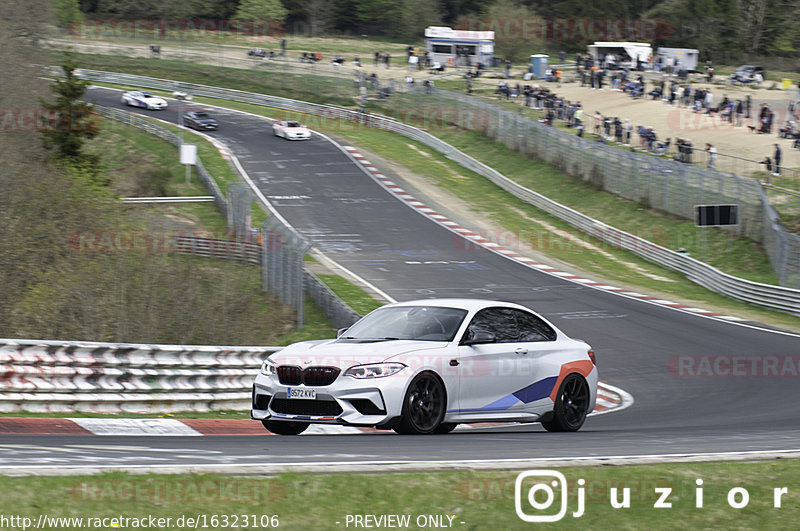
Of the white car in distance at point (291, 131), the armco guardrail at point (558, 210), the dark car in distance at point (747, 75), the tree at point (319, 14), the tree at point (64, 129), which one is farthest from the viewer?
the tree at point (319, 14)

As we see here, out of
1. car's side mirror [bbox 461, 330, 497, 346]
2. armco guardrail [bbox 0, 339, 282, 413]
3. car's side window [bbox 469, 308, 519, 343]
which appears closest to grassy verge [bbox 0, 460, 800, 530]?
car's side mirror [bbox 461, 330, 497, 346]

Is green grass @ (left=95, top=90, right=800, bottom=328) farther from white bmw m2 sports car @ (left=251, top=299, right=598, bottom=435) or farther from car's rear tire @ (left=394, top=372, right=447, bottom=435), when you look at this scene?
car's rear tire @ (left=394, top=372, right=447, bottom=435)

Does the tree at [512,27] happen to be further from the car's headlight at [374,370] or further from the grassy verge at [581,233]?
the car's headlight at [374,370]

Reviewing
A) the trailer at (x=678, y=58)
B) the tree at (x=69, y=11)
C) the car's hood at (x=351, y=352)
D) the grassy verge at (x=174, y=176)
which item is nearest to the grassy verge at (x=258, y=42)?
the tree at (x=69, y=11)

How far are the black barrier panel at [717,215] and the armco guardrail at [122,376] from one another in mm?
20140

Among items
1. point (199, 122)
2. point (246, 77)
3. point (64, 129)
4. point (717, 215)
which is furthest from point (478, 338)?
point (246, 77)

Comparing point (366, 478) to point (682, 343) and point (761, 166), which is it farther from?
point (761, 166)

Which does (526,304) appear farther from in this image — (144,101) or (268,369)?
(144,101)

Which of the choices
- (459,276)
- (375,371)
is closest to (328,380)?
(375,371)

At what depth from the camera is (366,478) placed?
625cm

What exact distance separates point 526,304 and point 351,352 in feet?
59.5

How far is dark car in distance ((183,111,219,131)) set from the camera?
5978 centimetres

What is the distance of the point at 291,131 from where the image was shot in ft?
189

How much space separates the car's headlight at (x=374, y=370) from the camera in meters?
9.27
